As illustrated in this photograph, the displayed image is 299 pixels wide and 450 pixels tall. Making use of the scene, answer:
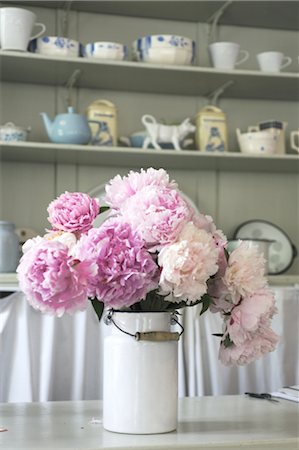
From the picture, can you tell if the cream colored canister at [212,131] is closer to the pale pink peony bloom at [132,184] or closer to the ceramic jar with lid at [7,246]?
the ceramic jar with lid at [7,246]

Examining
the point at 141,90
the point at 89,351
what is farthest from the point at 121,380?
the point at 141,90

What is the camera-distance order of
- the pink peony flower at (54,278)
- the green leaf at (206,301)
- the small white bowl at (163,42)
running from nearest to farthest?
the pink peony flower at (54,278) → the green leaf at (206,301) → the small white bowl at (163,42)

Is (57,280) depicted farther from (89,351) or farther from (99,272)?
(89,351)

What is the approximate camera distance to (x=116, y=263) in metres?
0.93

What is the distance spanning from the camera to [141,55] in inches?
104

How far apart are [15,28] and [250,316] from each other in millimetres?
1744

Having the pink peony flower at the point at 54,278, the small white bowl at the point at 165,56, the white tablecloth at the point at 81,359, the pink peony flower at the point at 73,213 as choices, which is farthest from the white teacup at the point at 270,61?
the pink peony flower at the point at 54,278

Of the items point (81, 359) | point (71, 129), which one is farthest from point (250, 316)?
point (71, 129)

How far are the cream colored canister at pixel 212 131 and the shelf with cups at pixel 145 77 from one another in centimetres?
12

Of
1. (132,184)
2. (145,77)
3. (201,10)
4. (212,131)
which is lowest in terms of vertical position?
(132,184)

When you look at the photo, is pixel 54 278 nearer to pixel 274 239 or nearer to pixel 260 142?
pixel 260 142

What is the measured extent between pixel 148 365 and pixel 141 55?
5.96 ft

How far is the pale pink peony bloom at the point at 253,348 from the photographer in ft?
3.32

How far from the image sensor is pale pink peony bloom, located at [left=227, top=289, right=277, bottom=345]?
99cm
